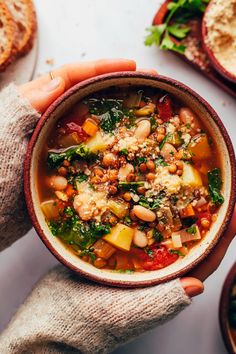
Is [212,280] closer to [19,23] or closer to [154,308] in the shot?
[154,308]

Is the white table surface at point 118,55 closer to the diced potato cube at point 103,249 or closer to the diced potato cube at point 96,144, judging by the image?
the diced potato cube at point 103,249

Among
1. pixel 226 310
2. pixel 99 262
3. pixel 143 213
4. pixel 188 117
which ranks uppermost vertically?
pixel 188 117

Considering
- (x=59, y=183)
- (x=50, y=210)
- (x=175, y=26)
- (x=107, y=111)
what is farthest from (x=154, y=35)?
(x=50, y=210)

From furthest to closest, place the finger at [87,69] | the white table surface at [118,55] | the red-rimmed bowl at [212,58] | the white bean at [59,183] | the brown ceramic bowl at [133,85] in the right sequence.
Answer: the white table surface at [118,55]
the red-rimmed bowl at [212,58]
the finger at [87,69]
the white bean at [59,183]
the brown ceramic bowl at [133,85]

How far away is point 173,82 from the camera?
2461 millimetres

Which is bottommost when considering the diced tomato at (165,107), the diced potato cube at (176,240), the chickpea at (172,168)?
the diced potato cube at (176,240)

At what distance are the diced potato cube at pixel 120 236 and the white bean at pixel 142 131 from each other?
1.18 ft

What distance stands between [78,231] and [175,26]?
1128mm

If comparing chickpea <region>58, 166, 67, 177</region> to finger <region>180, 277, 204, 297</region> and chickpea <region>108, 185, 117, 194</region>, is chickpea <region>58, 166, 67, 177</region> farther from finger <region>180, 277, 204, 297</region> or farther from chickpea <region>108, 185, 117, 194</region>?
finger <region>180, 277, 204, 297</region>

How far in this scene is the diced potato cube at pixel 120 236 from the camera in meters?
2.53

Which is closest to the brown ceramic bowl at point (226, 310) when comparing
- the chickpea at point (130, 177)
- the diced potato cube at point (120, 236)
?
the diced potato cube at point (120, 236)

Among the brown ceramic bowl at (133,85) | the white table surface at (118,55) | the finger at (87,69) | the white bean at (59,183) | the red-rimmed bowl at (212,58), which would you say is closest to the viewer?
the brown ceramic bowl at (133,85)

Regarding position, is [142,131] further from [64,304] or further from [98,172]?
[64,304]

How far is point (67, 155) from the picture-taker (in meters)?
2.56
